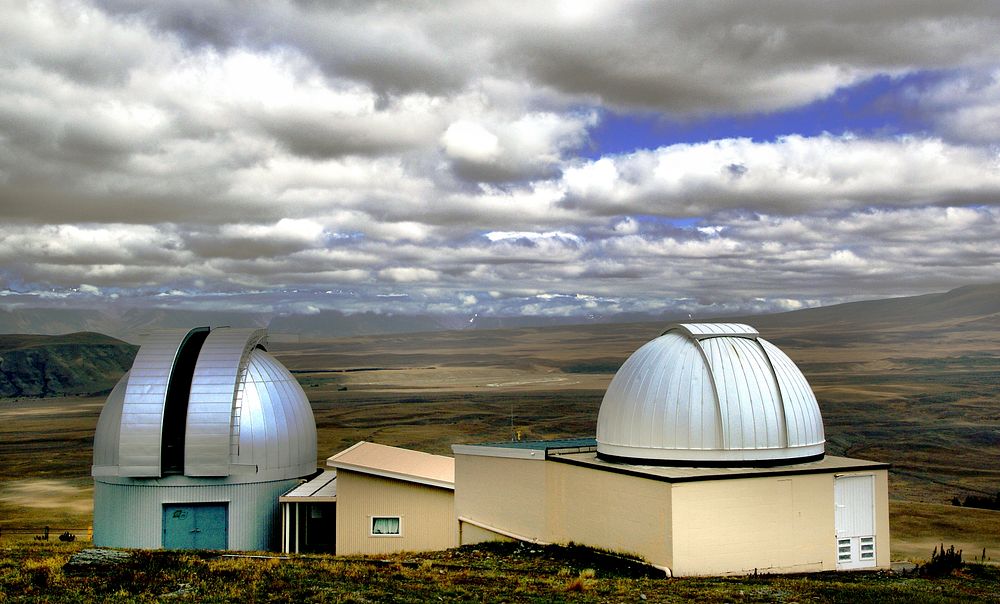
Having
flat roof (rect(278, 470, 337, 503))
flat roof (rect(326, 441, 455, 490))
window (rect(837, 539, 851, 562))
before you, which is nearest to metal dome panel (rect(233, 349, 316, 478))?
flat roof (rect(278, 470, 337, 503))

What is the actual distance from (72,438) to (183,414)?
85828 millimetres

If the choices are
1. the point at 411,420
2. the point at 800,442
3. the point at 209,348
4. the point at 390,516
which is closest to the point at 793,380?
the point at 800,442

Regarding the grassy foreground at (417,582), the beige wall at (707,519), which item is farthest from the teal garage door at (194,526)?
the beige wall at (707,519)

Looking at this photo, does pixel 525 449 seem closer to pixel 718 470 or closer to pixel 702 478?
pixel 718 470

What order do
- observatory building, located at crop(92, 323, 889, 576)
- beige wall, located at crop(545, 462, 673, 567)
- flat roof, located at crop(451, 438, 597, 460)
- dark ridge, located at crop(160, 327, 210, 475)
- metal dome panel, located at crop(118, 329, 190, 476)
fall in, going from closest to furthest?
beige wall, located at crop(545, 462, 673, 567) → observatory building, located at crop(92, 323, 889, 576) → flat roof, located at crop(451, 438, 597, 460) → metal dome panel, located at crop(118, 329, 190, 476) → dark ridge, located at crop(160, 327, 210, 475)

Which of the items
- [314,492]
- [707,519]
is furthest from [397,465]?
[707,519]

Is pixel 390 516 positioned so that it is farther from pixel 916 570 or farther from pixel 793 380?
pixel 916 570

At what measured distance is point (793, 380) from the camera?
23.0 metres

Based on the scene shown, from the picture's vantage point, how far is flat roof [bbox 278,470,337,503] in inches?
1080

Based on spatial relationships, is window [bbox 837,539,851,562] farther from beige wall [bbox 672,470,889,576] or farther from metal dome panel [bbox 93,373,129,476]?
metal dome panel [bbox 93,373,129,476]

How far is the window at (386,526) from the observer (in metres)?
27.2

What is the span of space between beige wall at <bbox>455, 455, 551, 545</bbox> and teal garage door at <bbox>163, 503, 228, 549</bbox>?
25.4ft

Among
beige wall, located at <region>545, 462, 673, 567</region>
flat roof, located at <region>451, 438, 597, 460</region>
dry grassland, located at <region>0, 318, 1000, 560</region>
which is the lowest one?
dry grassland, located at <region>0, 318, 1000, 560</region>

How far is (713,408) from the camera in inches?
859
